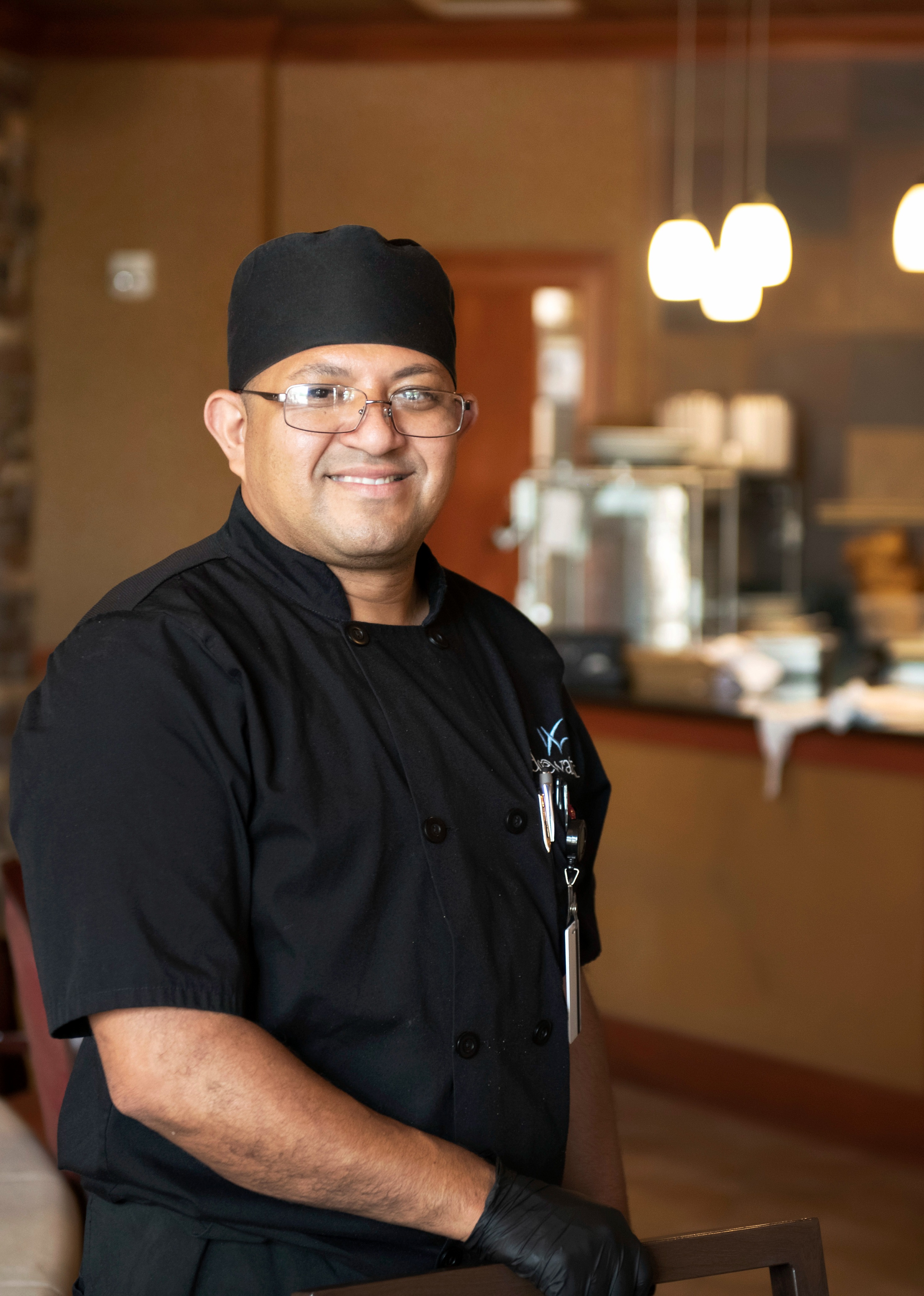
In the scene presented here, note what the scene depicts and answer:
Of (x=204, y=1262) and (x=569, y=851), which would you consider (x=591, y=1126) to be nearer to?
(x=569, y=851)

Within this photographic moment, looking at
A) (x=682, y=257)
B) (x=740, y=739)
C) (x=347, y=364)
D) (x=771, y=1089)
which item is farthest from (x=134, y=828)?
(x=682, y=257)

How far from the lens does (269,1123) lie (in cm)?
108

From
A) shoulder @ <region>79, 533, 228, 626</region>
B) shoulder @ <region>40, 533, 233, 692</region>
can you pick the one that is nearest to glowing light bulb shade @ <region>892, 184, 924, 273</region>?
shoulder @ <region>79, 533, 228, 626</region>

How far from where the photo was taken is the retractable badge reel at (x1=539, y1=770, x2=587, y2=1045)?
1.34 metres

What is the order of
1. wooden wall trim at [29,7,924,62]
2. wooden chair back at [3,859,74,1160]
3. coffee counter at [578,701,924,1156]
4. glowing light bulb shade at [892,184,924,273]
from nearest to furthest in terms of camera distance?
wooden chair back at [3,859,74,1160], coffee counter at [578,701,924,1156], glowing light bulb shade at [892,184,924,273], wooden wall trim at [29,7,924,62]

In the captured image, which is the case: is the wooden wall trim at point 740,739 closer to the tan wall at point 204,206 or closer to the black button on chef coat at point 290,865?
the black button on chef coat at point 290,865

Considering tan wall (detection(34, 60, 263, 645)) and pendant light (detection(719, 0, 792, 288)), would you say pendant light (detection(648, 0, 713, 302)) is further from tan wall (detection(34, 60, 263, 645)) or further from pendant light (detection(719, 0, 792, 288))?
tan wall (detection(34, 60, 263, 645))

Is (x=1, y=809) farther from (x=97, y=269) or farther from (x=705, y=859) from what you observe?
(x=705, y=859)

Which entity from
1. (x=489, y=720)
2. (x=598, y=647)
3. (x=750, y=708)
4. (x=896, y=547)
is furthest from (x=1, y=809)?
(x=489, y=720)

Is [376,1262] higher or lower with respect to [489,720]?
lower

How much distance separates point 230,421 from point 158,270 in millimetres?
4686

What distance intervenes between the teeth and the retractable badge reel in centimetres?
32

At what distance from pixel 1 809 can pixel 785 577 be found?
3.21 metres

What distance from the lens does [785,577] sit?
5848 millimetres
